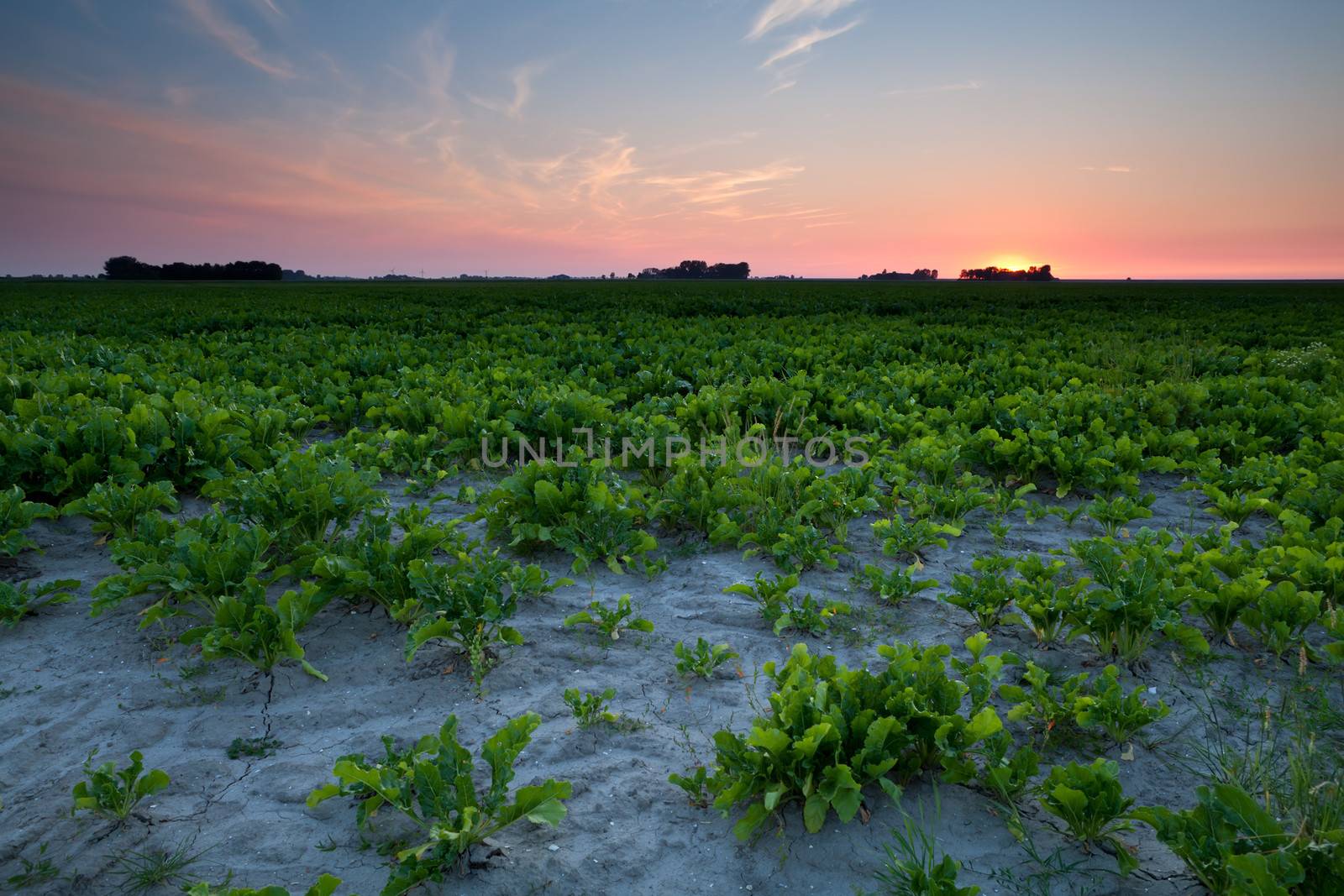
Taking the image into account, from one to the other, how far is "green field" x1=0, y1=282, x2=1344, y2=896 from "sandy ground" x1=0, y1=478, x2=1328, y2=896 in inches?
0.7

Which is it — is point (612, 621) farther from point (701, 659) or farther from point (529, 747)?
point (529, 747)

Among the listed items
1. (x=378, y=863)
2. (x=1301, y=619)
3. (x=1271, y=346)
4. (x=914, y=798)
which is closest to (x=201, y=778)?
(x=378, y=863)

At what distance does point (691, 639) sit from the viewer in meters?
3.91

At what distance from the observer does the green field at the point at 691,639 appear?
8.23ft

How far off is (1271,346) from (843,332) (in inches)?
344

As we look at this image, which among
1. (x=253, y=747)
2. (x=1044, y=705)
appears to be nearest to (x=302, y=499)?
(x=253, y=747)

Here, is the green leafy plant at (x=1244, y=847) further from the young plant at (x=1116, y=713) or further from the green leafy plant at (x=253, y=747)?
the green leafy plant at (x=253, y=747)

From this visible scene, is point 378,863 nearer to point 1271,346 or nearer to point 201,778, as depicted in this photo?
point 201,778

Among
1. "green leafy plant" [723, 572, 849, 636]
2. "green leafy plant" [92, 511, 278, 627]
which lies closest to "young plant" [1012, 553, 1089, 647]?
"green leafy plant" [723, 572, 849, 636]

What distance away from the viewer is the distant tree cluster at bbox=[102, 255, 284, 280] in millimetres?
90625

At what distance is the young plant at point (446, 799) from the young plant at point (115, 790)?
0.59 meters

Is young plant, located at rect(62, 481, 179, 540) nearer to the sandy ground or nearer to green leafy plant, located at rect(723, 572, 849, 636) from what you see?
the sandy ground

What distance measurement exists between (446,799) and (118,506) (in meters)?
3.75

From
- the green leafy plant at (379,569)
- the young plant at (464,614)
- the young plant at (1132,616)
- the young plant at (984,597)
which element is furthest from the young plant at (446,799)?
the young plant at (1132,616)
